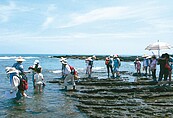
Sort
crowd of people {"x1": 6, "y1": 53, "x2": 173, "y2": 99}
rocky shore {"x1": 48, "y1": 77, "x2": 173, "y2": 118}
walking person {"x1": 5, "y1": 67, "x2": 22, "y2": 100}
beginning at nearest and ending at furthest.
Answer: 1. rocky shore {"x1": 48, "y1": 77, "x2": 173, "y2": 118}
2. walking person {"x1": 5, "y1": 67, "x2": 22, "y2": 100}
3. crowd of people {"x1": 6, "y1": 53, "x2": 173, "y2": 99}

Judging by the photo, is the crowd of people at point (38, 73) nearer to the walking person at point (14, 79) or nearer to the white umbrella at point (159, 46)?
the walking person at point (14, 79)

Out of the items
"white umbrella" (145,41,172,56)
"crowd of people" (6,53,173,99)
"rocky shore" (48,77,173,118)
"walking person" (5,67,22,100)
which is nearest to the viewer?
"rocky shore" (48,77,173,118)

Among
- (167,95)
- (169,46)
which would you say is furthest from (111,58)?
(167,95)

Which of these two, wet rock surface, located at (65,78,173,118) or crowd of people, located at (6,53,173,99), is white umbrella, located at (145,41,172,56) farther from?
wet rock surface, located at (65,78,173,118)

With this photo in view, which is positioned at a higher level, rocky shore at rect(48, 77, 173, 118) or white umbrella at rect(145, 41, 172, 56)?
white umbrella at rect(145, 41, 172, 56)

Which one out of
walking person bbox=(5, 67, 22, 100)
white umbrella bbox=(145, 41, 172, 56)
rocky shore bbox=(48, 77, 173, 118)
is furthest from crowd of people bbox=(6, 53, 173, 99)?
rocky shore bbox=(48, 77, 173, 118)

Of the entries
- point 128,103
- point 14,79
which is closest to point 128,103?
point 128,103

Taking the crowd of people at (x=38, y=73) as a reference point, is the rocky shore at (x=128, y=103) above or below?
below

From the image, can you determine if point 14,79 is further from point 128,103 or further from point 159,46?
point 159,46

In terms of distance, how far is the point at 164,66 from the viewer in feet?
54.6

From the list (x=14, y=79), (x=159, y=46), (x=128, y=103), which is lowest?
(x=128, y=103)

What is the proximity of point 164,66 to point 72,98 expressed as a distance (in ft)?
22.2

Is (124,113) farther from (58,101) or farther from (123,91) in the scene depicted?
(123,91)

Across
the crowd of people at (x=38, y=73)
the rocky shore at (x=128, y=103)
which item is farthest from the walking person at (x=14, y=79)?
the rocky shore at (x=128, y=103)
